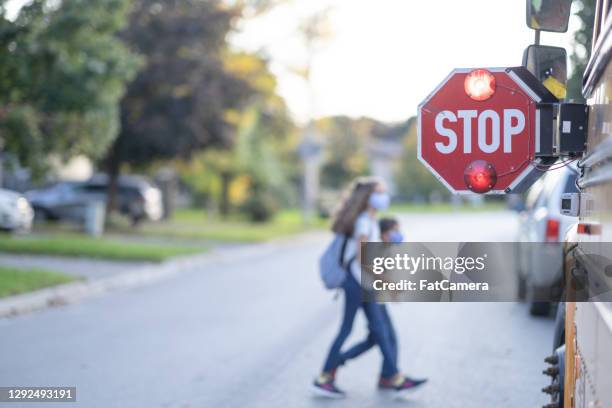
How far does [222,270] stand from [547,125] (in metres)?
13.2

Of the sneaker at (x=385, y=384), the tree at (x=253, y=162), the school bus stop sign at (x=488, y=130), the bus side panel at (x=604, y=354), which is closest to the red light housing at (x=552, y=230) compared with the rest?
the sneaker at (x=385, y=384)

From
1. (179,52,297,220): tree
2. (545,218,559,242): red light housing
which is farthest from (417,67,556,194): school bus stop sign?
(179,52,297,220): tree

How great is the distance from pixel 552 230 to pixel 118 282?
7470 mm

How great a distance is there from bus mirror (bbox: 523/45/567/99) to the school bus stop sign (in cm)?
19

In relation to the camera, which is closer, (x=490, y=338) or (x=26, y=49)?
(x=490, y=338)

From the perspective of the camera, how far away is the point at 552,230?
9.23m

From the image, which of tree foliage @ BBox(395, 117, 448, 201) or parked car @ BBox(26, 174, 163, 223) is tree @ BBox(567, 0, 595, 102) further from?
tree foliage @ BBox(395, 117, 448, 201)

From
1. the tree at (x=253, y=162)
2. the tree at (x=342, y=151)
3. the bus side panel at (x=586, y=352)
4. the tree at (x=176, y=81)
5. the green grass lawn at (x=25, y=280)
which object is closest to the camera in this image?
the bus side panel at (x=586, y=352)

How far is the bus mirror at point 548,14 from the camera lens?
4004 millimetres

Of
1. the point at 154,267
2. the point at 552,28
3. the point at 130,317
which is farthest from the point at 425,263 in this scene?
the point at 154,267

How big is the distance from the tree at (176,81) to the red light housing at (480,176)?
65.4ft

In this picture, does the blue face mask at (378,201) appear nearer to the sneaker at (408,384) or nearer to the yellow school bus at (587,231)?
the sneaker at (408,384)

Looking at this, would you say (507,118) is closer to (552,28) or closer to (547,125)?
(547,125)

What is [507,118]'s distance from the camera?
3842 millimetres
